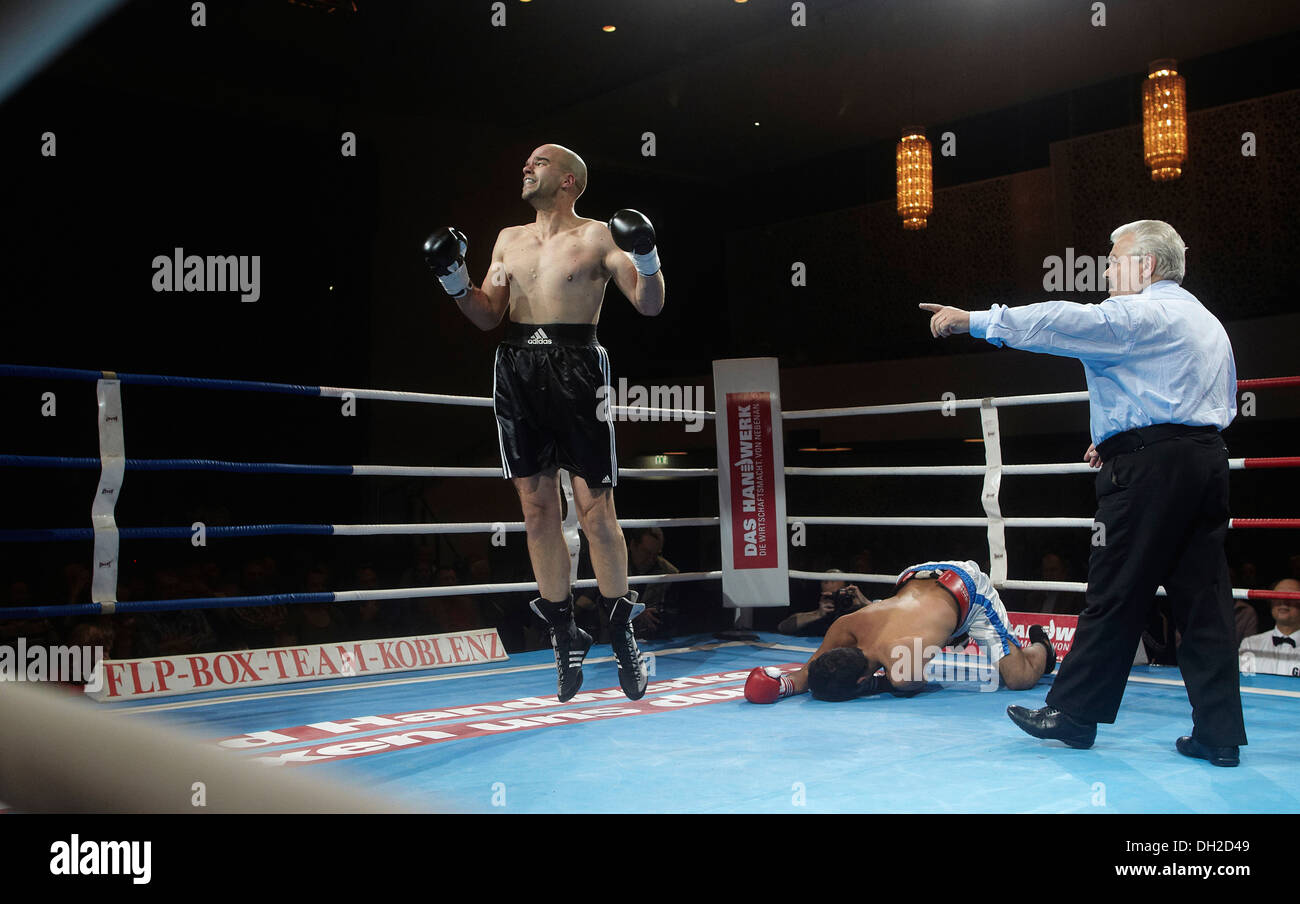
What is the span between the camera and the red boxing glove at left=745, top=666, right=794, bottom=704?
271 cm

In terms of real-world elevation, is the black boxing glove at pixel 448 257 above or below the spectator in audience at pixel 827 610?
above

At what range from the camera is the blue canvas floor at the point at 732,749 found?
1.76 m

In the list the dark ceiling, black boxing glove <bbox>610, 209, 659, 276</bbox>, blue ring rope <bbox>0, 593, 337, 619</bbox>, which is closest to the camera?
black boxing glove <bbox>610, 209, 659, 276</bbox>

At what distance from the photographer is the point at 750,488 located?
3957 mm

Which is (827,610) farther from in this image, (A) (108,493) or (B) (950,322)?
(A) (108,493)

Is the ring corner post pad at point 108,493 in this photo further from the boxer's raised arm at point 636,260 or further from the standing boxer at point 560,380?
Result: the boxer's raised arm at point 636,260

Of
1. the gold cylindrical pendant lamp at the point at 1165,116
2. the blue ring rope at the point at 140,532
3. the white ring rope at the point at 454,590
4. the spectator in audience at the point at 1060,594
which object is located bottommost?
the spectator in audience at the point at 1060,594

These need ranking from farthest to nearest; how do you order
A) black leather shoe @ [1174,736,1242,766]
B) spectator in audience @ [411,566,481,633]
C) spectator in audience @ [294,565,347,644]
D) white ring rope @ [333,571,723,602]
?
spectator in audience @ [411,566,481,633] → spectator in audience @ [294,565,347,644] → white ring rope @ [333,571,723,602] → black leather shoe @ [1174,736,1242,766]

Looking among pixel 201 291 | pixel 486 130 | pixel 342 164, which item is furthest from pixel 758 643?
pixel 486 130

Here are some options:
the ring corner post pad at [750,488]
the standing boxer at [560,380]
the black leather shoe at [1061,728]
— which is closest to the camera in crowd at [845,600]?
the ring corner post pad at [750,488]


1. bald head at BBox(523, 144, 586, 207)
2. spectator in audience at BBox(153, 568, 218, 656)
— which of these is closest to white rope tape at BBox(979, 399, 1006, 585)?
bald head at BBox(523, 144, 586, 207)

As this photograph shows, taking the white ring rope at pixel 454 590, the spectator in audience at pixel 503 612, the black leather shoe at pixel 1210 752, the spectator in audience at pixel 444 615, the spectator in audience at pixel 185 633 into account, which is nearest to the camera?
the black leather shoe at pixel 1210 752

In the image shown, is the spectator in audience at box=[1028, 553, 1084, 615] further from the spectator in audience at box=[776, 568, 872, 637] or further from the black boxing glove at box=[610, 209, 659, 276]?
the black boxing glove at box=[610, 209, 659, 276]

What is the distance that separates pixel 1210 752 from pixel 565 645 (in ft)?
4.69
